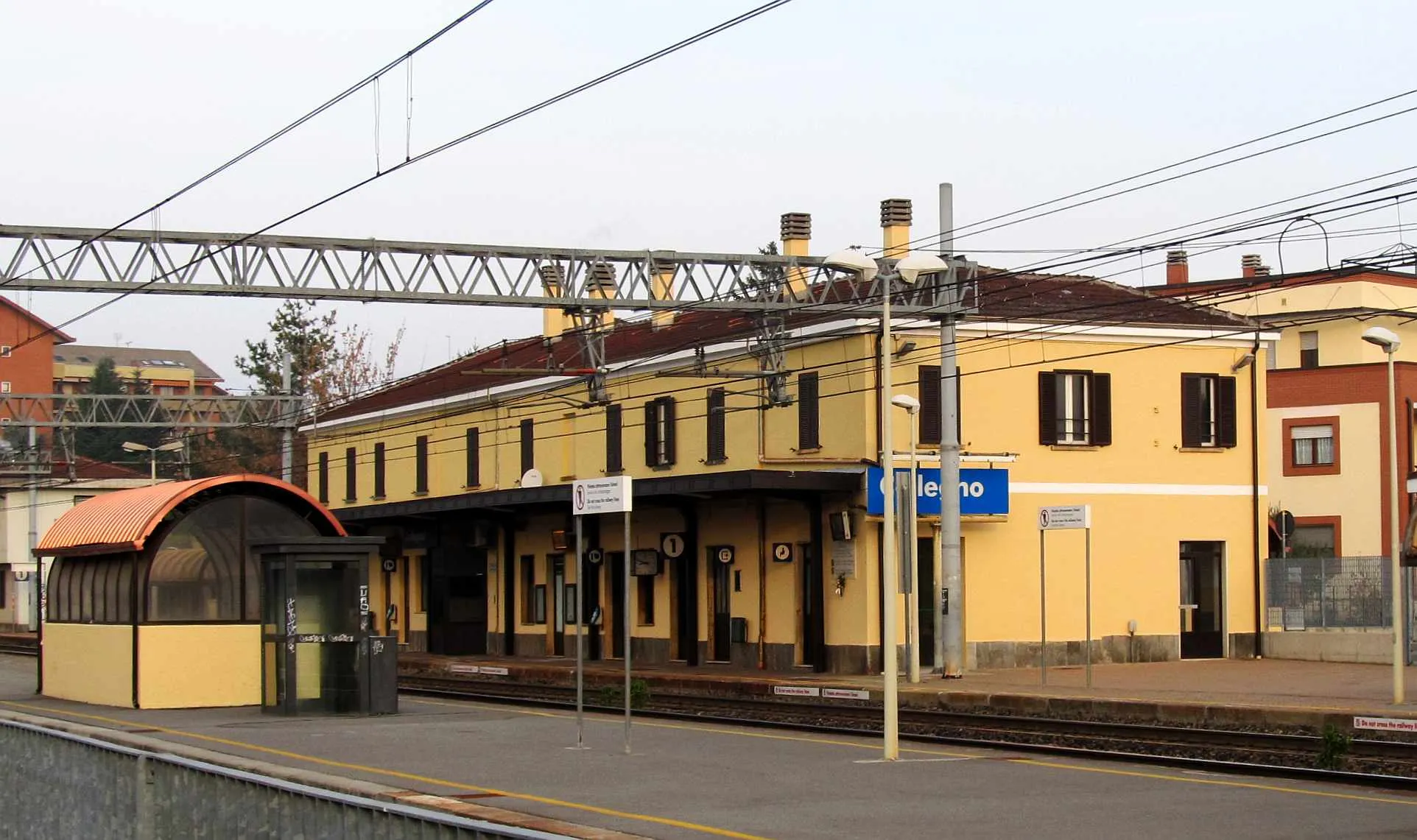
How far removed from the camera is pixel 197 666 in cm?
2211

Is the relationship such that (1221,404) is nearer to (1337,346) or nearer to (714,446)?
(714,446)

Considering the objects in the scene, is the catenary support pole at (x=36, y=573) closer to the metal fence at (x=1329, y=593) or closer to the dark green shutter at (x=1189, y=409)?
the dark green shutter at (x=1189, y=409)

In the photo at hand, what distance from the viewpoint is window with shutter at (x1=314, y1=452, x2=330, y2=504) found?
5597 centimetres

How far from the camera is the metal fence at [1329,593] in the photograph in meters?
33.4

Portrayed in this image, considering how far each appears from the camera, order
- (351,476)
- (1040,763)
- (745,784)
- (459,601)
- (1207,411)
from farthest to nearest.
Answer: (351,476) < (459,601) < (1207,411) < (1040,763) < (745,784)

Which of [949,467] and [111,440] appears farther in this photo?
[111,440]

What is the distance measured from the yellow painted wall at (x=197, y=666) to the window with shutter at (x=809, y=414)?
14.1m

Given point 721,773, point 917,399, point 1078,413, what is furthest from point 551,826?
point 1078,413

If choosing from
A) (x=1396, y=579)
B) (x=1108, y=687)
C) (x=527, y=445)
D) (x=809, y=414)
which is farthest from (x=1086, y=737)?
(x=527, y=445)

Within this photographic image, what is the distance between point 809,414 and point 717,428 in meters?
2.93

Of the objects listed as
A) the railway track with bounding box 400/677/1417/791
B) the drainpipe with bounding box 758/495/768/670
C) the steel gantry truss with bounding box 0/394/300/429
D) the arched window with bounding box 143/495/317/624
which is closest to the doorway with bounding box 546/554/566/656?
the drainpipe with bounding box 758/495/768/670

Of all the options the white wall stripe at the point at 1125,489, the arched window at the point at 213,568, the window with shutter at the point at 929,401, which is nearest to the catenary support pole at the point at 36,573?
the arched window at the point at 213,568

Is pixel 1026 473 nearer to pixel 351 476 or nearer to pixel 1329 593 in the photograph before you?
pixel 1329 593

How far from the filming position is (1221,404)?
35.4 metres
